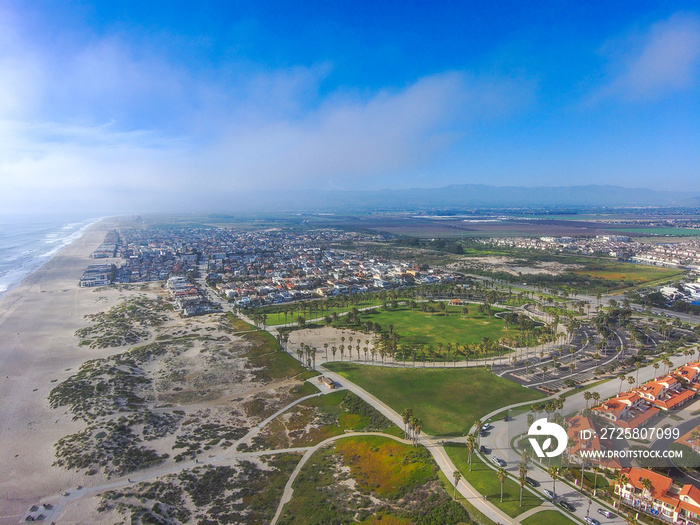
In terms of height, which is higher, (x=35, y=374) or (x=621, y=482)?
(x=621, y=482)

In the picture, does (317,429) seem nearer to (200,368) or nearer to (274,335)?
(200,368)

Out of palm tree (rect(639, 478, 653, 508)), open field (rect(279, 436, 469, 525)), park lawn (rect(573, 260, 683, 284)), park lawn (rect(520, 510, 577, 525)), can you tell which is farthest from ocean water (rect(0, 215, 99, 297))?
park lawn (rect(573, 260, 683, 284))

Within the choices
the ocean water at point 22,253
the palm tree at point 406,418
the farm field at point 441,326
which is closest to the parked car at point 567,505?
the palm tree at point 406,418

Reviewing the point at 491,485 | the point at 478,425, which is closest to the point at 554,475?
the point at 491,485

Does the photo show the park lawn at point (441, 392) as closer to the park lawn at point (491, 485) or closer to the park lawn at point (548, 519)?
the park lawn at point (491, 485)

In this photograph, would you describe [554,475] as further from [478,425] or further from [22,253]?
[22,253]

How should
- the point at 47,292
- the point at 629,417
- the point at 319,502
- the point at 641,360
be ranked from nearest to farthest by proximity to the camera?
1. the point at 319,502
2. the point at 629,417
3. the point at 641,360
4. the point at 47,292

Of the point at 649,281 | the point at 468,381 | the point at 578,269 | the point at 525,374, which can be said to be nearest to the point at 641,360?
the point at 525,374
